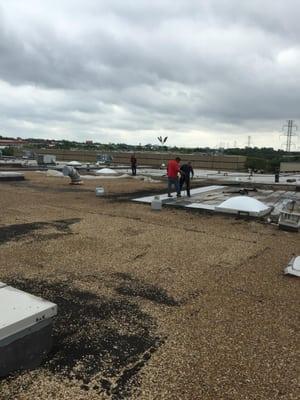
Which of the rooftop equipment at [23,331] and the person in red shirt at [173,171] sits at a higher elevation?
the person in red shirt at [173,171]

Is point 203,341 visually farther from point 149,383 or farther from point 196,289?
point 196,289

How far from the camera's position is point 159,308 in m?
4.24

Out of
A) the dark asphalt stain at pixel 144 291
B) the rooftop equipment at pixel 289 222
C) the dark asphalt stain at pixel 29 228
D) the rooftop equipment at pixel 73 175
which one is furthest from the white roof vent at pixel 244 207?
the rooftop equipment at pixel 73 175

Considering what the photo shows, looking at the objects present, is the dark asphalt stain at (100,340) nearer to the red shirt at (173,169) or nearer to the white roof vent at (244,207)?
the white roof vent at (244,207)

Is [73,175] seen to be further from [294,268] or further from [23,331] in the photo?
[23,331]

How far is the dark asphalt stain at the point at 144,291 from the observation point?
14.6 feet

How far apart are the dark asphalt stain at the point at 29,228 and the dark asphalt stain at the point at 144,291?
2.94 m

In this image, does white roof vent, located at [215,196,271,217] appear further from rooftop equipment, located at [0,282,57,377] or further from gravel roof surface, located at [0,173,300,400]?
rooftop equipment, located at [0,282,57,377]

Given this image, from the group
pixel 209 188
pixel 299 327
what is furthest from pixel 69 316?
pixel 209 188

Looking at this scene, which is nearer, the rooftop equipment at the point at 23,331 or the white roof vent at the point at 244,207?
the rooftop equipment at the point at 23,331

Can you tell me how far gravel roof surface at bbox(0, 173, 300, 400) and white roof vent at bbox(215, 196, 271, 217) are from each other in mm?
1604

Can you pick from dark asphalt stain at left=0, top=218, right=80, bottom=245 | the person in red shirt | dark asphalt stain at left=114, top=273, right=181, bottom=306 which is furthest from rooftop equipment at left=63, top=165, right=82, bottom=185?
dark asphalt stain at left=114, top=273, right=181, bottom=306

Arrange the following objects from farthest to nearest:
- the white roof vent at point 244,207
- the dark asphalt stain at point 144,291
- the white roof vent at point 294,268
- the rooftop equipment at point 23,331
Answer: the white roof vent at point 244,207
the white roof vent at point 294,268
the dark asphalt stain at point 144,291
the rooftop equipment at point 23,331

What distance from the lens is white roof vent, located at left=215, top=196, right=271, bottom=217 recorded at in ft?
34.0
